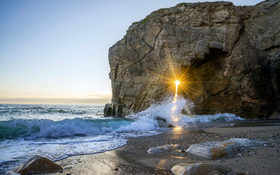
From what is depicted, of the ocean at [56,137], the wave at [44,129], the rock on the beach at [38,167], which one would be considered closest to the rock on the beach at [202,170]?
the rock on the beach at [38,167]

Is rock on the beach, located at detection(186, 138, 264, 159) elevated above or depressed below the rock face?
below

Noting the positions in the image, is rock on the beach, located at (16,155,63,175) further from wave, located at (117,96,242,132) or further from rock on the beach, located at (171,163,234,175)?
wave, located at (117,96,242,132)

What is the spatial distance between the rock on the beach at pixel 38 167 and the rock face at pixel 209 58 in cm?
1278

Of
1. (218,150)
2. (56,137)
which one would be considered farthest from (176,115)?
(218,150)

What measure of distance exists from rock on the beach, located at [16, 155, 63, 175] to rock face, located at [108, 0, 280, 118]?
12.8 meters

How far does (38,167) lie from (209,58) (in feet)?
50.0

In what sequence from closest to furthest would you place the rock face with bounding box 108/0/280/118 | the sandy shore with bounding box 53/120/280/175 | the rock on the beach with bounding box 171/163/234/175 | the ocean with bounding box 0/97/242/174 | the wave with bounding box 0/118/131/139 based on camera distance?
1. the rock on the beach with bounding box 171/163/234/175
2. the sandy shore with bounding box 53/120/280/175
3. the ocean with bounding box 0/97/242/174
4. the wave with bounding box 0/118/131/139
5. the rock face with bounding box 108/0/280/118

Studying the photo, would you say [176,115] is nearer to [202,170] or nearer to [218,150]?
[218,150]

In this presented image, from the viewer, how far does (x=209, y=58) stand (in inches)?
610

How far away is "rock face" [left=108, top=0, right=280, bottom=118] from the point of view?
1430 cm

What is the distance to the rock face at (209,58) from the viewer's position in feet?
46.9

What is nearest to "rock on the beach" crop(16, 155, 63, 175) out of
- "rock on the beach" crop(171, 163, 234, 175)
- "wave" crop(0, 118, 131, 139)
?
"rock on the beach" crop(171, 163, 234, 175)

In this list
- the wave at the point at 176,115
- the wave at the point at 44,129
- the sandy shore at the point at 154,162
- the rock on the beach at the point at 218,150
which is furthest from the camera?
the wave at the point at 176,115

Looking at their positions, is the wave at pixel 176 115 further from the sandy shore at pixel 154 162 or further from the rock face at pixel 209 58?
the sandy shore at pixel 154 162
